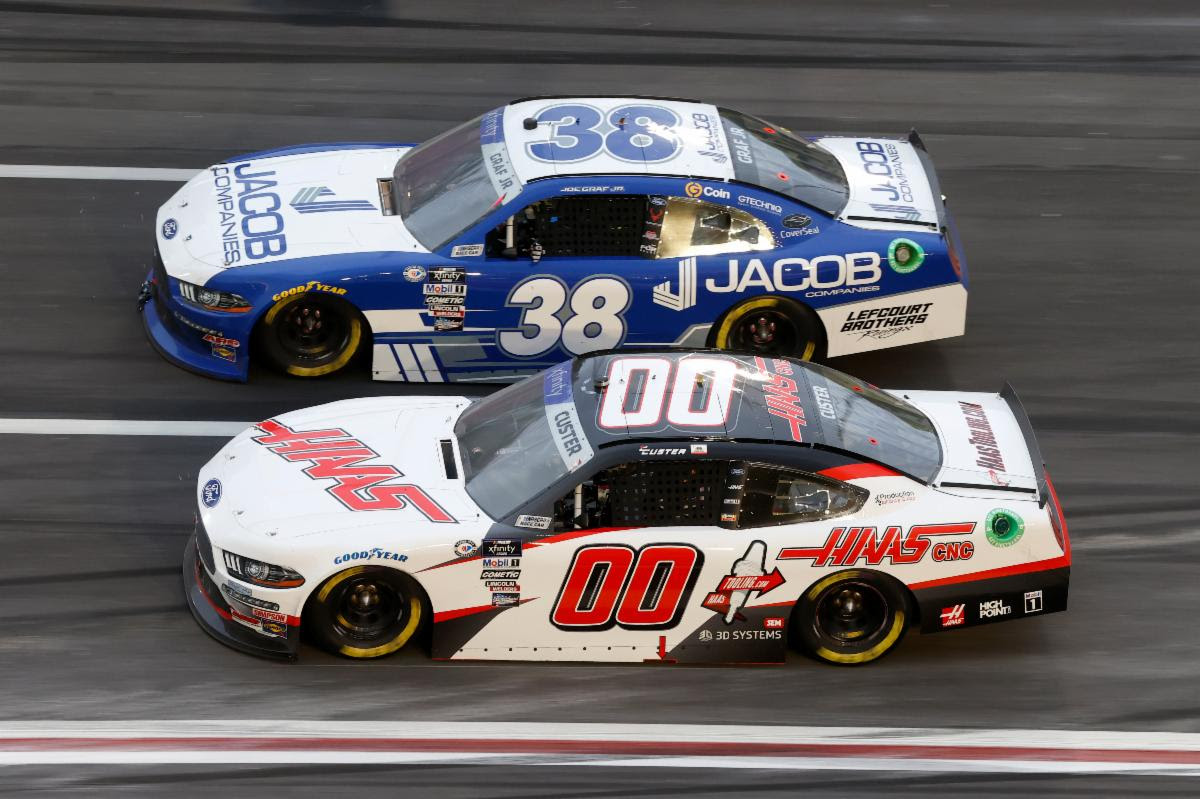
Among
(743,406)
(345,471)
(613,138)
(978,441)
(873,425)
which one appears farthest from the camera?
(613,138)

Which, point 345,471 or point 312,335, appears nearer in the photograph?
point 345,471

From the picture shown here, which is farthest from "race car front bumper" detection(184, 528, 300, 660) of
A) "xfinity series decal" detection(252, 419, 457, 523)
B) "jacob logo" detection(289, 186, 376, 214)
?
"jacob logo" detection(289, 186, 376, 214)

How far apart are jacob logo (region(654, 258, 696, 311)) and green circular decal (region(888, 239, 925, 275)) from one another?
4.04ft

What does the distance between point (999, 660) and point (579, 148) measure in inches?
157

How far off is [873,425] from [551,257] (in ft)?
8.41

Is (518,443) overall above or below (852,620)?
above

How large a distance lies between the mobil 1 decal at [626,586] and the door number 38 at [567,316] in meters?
2.52

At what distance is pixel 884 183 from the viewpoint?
11.1 metres

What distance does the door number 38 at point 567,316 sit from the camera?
10352 millimetres

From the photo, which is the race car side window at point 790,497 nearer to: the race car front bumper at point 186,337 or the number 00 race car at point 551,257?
the number 00 race car at point 551,257

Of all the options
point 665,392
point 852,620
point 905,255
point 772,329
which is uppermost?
point 905,255

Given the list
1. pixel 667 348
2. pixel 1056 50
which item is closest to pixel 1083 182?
pixel 1056 50

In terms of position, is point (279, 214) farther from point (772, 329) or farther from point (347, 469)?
point (772, 329)

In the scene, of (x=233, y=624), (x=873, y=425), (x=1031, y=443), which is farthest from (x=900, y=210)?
(x=233, y=624)
